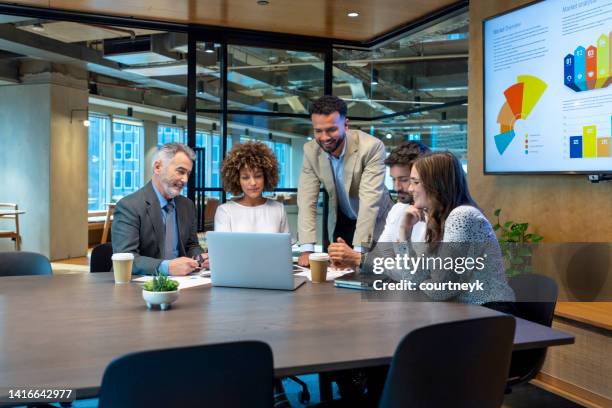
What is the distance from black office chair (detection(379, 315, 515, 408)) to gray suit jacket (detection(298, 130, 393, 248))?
1815 mm

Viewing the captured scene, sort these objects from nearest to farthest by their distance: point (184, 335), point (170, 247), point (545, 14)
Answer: point (184, 335) → point (170, 247) → point (545, 14)

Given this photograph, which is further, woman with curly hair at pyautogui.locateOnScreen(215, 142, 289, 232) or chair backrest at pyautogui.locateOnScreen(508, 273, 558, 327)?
woman with curly hair at pyautogui.locateOnScreen(215, 142, 289, 232)

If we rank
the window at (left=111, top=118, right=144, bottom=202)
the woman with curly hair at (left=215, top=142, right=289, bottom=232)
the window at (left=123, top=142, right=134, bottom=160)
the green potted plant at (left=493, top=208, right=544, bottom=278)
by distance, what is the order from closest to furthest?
the woman with curly hair at (left=215, top=142, right=289, bottom=232), the green potted plant at (left=493, top=208, right=544, bottom=278), the window at (left=111, top=118, right=144, bottom=202), the window at (left=123, top=142, right=134, bottom=160)

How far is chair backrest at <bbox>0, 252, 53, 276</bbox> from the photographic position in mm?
2758

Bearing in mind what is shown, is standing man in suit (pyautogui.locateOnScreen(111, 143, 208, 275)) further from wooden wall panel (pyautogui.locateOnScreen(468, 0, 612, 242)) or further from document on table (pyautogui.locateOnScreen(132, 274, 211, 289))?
wooden wall panel (pyautogui.locateOnScreen(468, 0, 612, 242))

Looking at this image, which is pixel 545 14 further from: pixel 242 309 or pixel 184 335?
pixel 184 335

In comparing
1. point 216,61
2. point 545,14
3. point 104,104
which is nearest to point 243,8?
point 216,61

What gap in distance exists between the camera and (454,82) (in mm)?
5336

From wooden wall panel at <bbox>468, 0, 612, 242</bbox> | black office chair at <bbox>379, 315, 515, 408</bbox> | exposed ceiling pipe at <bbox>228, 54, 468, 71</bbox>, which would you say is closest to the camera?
black office chair at <bbox>379, 315, 515, 408</bbox>

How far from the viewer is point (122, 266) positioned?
2.39 m

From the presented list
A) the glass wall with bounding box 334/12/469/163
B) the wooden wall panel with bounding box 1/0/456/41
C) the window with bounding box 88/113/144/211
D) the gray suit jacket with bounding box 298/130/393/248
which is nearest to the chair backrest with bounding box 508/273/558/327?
the gray suit jacket with bounding box 298/130/393/248

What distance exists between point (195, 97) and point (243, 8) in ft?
3.37

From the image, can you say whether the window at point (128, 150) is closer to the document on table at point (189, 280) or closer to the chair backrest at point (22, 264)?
the chair backrest at point (22, 264)

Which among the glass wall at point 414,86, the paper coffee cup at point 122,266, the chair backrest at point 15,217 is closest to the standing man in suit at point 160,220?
the paper coffee cup at point 122,266
